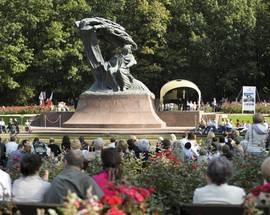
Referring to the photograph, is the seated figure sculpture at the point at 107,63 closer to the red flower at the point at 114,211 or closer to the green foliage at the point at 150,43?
the green foliage at the point at 150,43

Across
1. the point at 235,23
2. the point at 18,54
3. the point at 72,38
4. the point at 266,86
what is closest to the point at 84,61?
the point at 72,38

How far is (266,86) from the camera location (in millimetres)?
63906

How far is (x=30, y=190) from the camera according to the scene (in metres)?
6.88

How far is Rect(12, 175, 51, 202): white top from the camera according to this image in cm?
686

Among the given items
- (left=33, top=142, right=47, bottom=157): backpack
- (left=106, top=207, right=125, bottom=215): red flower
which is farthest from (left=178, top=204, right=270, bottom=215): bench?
(left=33, top=142, right=47, bottom=157): backpack

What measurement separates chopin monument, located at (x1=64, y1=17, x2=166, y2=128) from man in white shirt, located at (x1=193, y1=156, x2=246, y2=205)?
2490 cm

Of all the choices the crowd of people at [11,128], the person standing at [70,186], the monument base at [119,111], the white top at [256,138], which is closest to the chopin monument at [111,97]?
the monument base at [119,111]

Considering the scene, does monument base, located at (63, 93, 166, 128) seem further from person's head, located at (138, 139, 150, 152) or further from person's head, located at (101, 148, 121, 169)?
person's head, located at (101, 148, 121, 169)

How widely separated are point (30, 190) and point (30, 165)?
0.86 ft

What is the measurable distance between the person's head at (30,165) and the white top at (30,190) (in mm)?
92

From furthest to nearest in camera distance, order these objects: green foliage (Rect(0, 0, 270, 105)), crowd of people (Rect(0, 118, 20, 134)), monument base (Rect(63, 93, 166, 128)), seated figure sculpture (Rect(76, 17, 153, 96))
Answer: green foliage (Rect(0, 0, 270, 105)) < crowd of people (Rect(0, 118, 20, 134)) < seated figure sculpture (Rect(76, 17, 153, 96)) < monument base (Rect(63, 93, 166, 128))

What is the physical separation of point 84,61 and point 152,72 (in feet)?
20.6

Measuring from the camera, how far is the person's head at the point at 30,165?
272 inches

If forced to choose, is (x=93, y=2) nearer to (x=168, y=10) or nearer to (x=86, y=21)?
(x=168, y=10)
